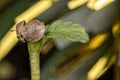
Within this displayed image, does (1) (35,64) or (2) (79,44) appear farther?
(2) (79,44)

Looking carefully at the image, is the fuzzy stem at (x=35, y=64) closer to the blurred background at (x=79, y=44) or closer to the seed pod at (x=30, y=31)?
the seed pod at (x=30, y=31)

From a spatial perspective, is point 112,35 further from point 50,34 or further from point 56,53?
point 50,34

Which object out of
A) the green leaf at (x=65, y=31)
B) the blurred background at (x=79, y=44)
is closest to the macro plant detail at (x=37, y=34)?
the green leaf at (x=65, y=31)

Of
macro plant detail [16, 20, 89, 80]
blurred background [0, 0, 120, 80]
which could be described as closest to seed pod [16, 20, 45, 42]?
macro plant detail [16, 20, 89, 80]

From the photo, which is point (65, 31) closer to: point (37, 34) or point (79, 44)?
point (37, 34)

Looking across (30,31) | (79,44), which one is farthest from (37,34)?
(79,44)

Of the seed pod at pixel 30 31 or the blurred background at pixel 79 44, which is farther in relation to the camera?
the blurred background at pixel 79 44

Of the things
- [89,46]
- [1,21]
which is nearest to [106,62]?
[89,46]

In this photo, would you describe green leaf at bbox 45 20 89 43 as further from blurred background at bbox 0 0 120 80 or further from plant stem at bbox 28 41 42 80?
blurred background at bbox 0 0 120 80
